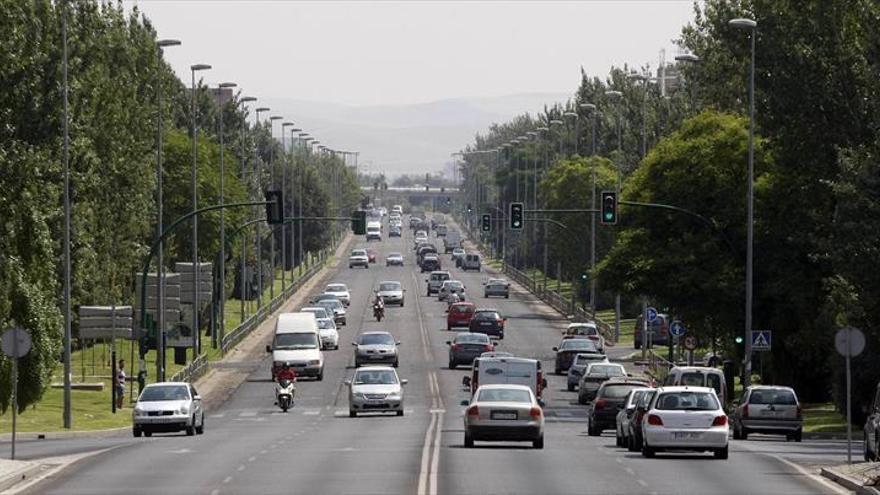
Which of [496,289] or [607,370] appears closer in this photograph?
[607,370]

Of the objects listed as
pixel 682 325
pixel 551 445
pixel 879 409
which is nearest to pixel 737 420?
pixel 551 445

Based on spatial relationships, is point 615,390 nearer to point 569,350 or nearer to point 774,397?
point 774,397

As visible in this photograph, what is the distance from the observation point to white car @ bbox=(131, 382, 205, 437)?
191 ft

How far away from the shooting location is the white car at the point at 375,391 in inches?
2734

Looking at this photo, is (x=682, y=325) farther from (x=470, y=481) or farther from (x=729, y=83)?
(x=470, y=481)

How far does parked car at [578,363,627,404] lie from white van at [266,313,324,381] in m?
15.0

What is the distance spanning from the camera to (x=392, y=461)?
43250 mm

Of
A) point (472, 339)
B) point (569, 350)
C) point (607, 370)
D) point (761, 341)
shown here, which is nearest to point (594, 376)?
point (607, 370)

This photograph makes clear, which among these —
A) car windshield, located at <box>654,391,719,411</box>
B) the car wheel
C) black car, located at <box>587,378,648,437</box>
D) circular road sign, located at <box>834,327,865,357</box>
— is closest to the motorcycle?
black car, located at <box>587,378,648,437</box>

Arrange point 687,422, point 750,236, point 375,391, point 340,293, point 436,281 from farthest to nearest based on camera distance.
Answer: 1. point 436,281
2. point 340,293
3. point 750,236
4. point 375,391
5. point 687,422

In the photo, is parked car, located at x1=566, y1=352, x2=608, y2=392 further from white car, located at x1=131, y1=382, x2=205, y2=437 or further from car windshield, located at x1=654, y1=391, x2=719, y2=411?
car windshield, located at x1=654, y1=391, x2=719, y2=411

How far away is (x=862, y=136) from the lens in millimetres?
71125

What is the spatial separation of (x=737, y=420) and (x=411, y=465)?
744 inches

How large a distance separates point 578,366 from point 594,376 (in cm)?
813
